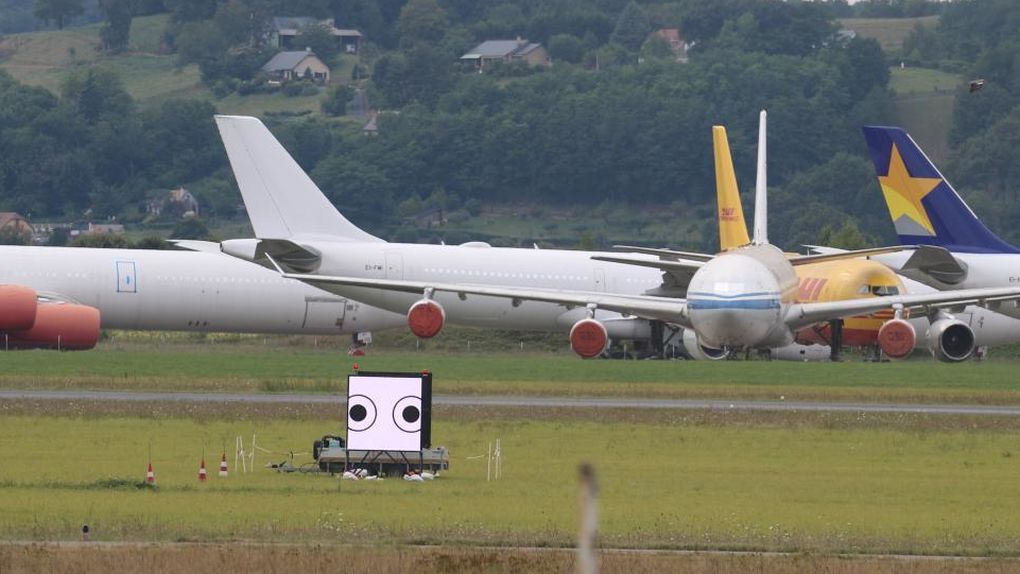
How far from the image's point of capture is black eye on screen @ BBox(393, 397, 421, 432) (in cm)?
3328

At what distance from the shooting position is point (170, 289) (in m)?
71.8

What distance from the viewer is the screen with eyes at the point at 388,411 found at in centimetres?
3319

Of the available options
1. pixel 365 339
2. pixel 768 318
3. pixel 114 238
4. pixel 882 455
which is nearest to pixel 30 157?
pixel 114 238

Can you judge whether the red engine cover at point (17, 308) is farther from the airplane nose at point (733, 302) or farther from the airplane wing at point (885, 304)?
the airplane wing at point (885, 304)

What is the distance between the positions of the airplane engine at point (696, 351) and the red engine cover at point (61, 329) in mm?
18562

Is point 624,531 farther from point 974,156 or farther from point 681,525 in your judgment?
point 974,156

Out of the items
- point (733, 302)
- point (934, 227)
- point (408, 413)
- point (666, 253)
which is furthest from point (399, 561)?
point (934, 227)

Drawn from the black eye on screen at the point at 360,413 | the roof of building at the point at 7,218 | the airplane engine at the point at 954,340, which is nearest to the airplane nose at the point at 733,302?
the airplane engine at the point at 954,340

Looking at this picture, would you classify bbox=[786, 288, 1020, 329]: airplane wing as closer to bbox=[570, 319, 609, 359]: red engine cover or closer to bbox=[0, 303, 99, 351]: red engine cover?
bbox=[570, 319, 609, 359]: red engine cover

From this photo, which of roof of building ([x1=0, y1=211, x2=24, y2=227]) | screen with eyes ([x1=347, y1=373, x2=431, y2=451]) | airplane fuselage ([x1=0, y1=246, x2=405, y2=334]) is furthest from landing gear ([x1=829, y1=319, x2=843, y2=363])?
roof of building ([x1=0, y1=211, x2=24, y2=227])

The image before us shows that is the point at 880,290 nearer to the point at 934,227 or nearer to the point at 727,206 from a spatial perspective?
the point at 934,227

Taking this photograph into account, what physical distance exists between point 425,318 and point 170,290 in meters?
17.1

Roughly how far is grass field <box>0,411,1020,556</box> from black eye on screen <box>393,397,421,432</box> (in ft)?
3.11

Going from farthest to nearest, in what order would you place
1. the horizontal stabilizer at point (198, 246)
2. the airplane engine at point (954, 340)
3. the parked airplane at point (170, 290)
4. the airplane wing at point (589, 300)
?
the horizontal stabilizer at point (198, 246), the parked airplane at point (170, 290), the airplane engine at point (954, 340), the airplane wing at point (589, 300)
